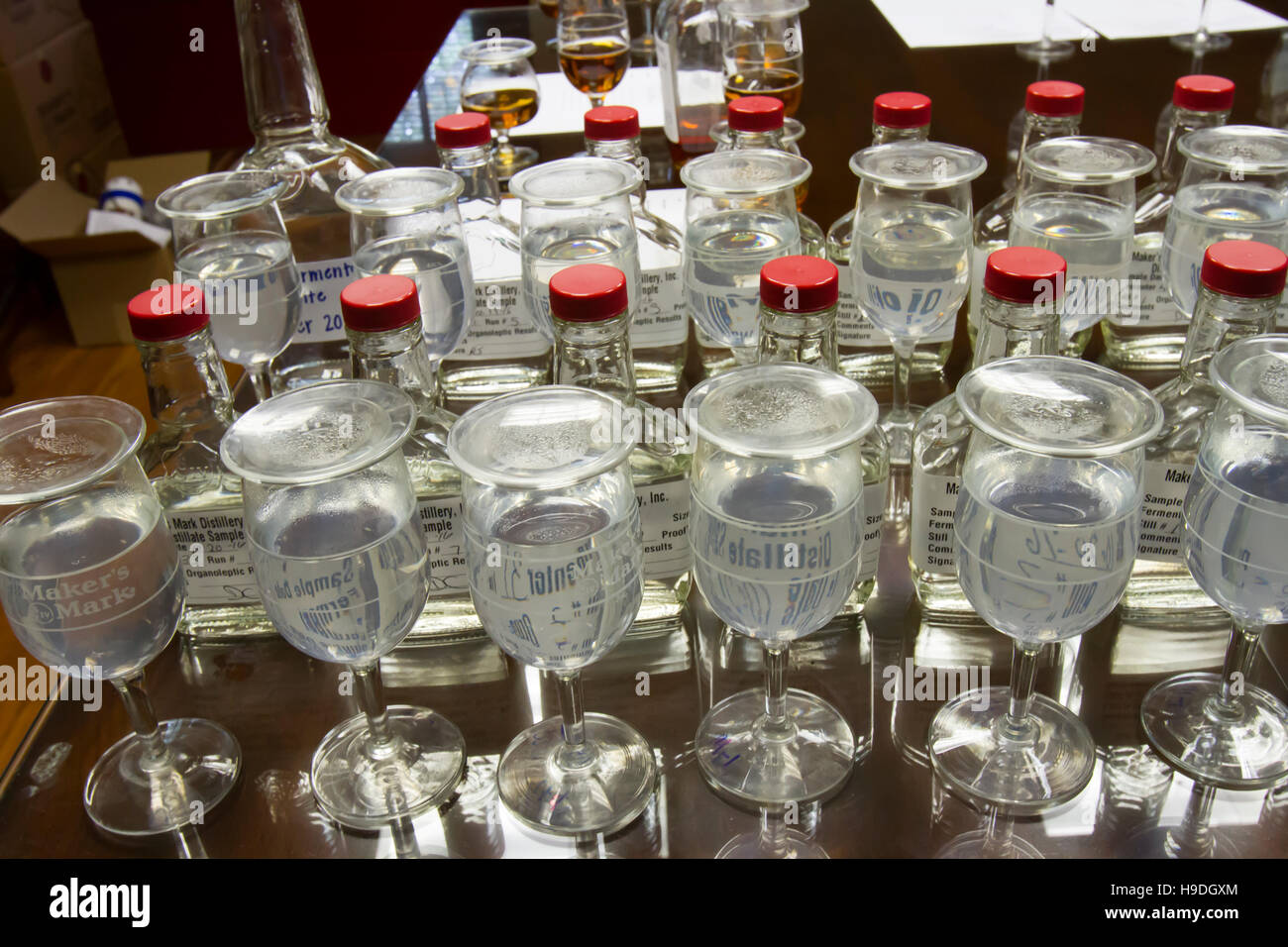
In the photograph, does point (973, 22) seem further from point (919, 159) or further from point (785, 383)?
point (785, 383)

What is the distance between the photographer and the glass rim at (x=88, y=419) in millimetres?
632

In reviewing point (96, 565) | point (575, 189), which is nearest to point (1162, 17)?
point (575, 189)

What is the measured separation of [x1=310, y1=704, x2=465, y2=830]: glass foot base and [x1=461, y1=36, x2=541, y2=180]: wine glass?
85 centimetres

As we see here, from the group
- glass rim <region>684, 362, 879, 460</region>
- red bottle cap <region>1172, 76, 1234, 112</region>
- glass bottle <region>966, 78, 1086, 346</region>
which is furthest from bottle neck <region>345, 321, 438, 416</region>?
red bottle cap <region>1172, 76, 1234, 112</region>

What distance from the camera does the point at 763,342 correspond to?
2.44 feet

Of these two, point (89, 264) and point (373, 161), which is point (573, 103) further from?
point (89, 264)

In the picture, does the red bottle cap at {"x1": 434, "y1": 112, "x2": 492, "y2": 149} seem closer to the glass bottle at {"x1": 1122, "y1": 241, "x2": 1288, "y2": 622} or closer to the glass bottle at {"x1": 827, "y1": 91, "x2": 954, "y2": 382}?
the glass bottle at {"x1": 827, "y1": 91, "x2": 954, "y2": 382}

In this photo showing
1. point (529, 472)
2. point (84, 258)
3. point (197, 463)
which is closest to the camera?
point (529, 472)

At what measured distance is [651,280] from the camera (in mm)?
1024

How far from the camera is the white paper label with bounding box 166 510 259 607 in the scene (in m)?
0.77

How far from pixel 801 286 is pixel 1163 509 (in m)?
0.32

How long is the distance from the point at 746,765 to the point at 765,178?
476 millimetres

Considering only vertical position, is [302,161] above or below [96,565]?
above
